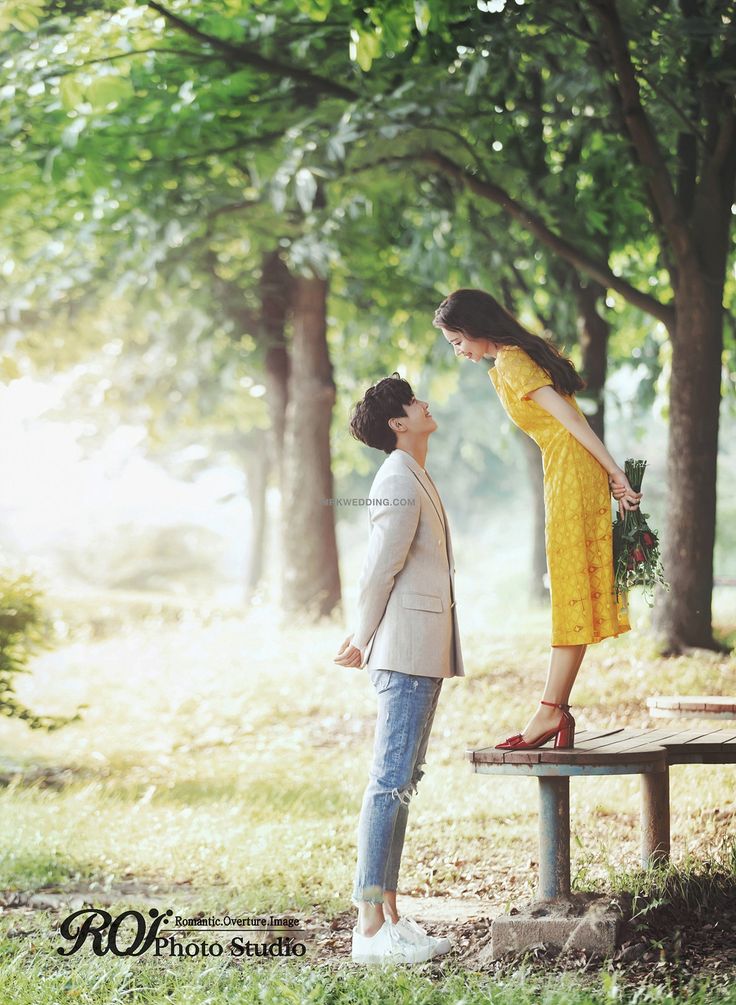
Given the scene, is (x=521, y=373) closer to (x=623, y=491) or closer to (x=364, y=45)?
(x=623, y=491)

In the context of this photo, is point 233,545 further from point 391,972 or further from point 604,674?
point 391,972

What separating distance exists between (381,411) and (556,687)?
1.25 metres

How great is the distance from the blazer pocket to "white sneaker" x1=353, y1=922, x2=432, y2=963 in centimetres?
117

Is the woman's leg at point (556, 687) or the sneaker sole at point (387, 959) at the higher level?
the woman's leg at point (556, 687)

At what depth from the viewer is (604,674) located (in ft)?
31.1

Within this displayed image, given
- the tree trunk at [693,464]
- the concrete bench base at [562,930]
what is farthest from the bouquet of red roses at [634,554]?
the tree trunk at [693,464]

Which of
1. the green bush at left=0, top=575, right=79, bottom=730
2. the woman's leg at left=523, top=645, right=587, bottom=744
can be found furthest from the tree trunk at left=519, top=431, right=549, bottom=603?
the woman's leg at left=523, top=645, right=587, bottom=744

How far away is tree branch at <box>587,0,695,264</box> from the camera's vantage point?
305 inches

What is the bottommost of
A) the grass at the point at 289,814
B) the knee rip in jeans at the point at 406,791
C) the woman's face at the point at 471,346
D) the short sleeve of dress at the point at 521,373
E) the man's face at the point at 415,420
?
the grass at the point at 289,814

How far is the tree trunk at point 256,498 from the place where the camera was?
84.7ft

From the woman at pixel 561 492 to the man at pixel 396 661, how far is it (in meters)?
0.37

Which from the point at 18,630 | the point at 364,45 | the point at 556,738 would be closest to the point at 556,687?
the point at 556,738

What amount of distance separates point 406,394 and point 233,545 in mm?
31645

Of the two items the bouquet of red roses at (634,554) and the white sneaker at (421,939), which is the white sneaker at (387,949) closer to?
the white sneaker at (421,939)
